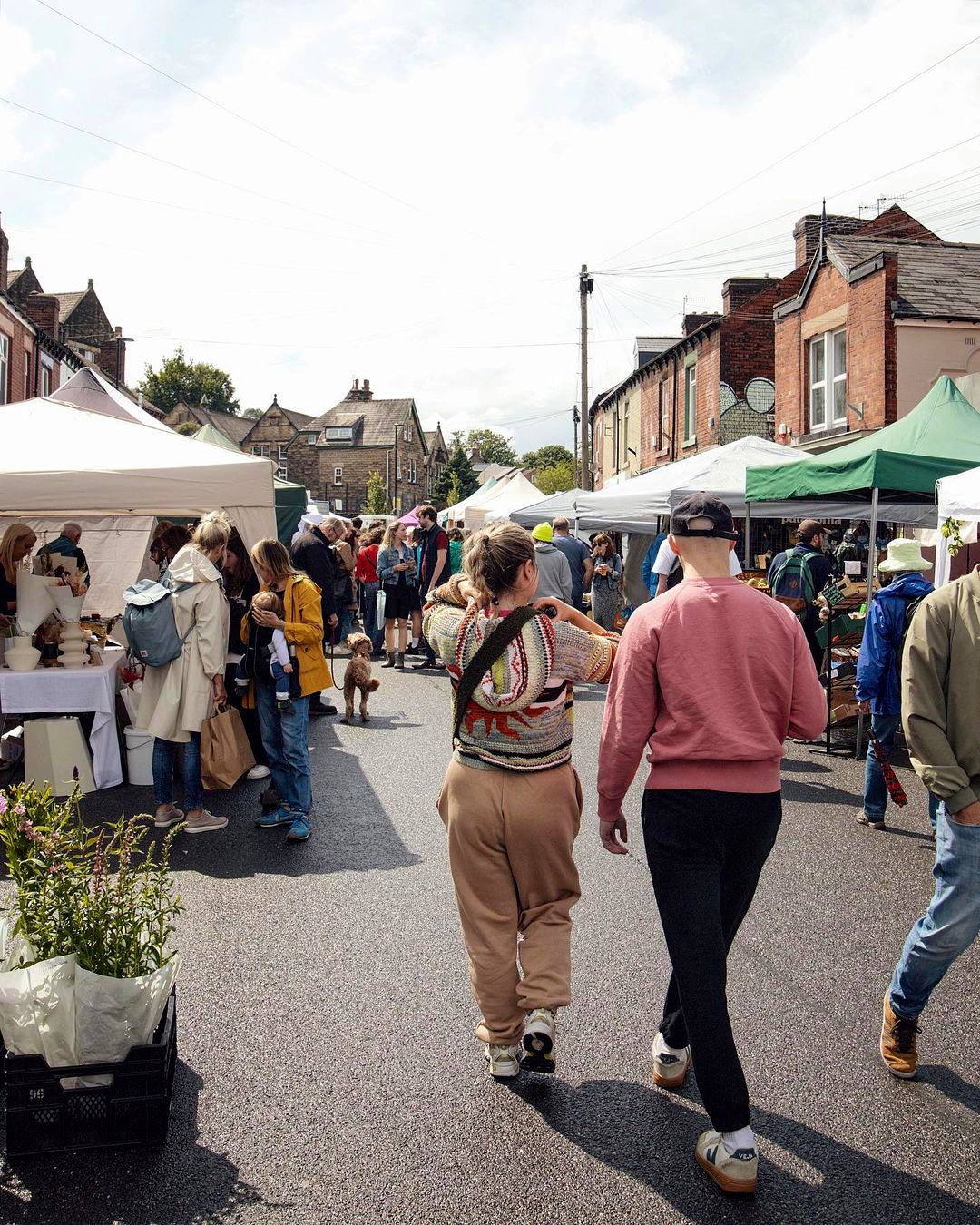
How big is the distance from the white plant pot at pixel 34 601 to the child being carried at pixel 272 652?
100 inches

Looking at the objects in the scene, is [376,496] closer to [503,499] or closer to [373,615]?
[503,499]

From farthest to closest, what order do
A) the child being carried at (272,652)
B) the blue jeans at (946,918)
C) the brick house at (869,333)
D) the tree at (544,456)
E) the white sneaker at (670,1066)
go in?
the tree at (544,456) < the brick house at (869,333) < the child being carried at (272,652) < the white sneaker at (670,1066) < the blue jeans at (946,918)

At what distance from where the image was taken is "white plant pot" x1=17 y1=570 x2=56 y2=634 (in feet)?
26.3

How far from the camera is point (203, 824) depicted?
6723mm

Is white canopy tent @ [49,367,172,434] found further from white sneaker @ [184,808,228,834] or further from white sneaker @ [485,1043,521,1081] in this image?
white sneaker @ [485,1043,521,1081]

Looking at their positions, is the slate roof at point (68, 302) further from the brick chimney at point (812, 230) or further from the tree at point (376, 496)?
the brick chimney at point (812, 230)

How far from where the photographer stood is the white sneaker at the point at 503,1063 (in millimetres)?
3562

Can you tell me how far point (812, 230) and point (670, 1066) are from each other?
26.0 meters

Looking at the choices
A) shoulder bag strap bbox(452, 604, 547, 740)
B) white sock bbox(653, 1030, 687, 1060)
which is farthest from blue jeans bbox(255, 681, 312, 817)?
white sock bbox(653, 1030, 687, 1060)

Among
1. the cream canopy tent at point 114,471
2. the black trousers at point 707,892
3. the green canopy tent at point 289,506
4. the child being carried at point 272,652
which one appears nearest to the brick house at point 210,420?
the green canopy tent at point 289,506

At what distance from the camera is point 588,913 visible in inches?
206

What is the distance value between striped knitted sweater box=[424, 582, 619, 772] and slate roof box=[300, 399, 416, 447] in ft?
276

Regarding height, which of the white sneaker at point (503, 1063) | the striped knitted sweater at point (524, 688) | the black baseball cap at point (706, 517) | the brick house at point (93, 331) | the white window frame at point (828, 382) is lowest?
the white sneaker at point (503, 1063)

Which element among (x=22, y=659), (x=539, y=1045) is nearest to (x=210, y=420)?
(x=22, y=659)
